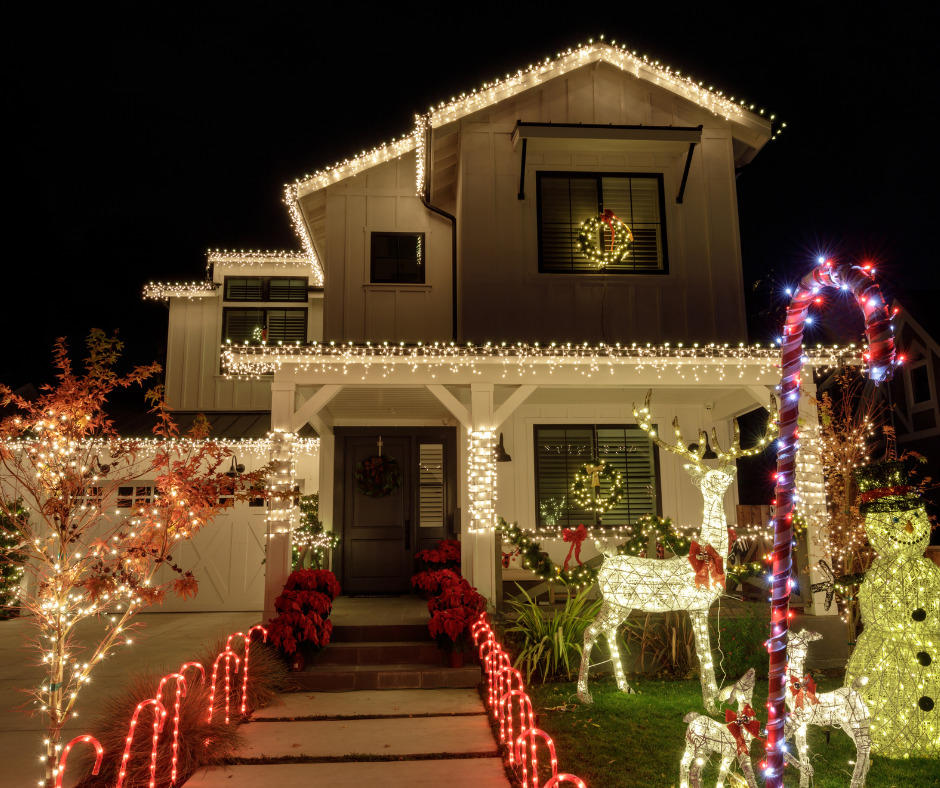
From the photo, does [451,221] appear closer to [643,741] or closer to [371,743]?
[371,743]

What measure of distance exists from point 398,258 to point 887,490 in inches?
314

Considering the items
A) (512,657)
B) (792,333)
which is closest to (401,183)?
(512,657)

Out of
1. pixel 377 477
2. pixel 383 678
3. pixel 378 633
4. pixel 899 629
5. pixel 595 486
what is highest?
pixel 377 477

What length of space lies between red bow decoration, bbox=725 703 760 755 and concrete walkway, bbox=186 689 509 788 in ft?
5.65

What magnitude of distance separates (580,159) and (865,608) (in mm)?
7505

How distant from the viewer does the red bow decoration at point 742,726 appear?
150 inches

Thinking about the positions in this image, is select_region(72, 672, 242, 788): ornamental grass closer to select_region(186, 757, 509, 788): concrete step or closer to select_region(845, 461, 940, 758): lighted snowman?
select_region(186, 757, 509, 788): concrete step

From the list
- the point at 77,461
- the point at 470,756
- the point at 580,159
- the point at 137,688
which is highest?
the point at 580,159

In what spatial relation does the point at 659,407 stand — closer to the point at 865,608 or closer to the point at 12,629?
the point at 865,608

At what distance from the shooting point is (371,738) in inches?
229

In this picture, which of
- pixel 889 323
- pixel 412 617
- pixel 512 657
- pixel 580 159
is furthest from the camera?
pixel 580 159

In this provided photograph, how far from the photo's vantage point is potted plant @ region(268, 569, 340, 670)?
729cm

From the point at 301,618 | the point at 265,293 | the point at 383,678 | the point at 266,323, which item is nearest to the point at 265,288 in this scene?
the point at 265,293

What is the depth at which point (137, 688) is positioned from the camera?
5648 millimetres
